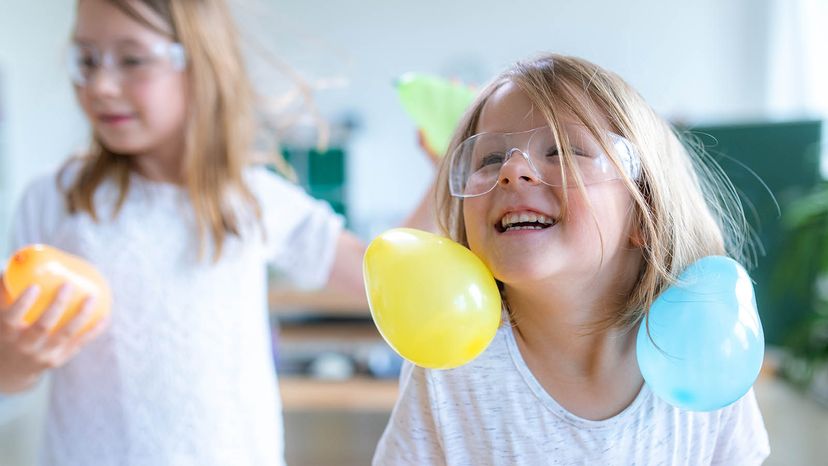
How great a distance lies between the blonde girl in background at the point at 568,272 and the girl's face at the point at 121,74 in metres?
0.54

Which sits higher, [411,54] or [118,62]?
[118,62]

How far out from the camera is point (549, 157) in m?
0.70

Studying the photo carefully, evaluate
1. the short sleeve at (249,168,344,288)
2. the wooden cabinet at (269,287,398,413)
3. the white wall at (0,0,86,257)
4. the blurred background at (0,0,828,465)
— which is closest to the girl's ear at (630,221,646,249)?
the short sleeve at (249,168,344,288)

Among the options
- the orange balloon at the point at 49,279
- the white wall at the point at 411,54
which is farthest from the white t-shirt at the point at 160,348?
the white wall at the point at 411,54

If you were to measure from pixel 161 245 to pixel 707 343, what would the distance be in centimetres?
83

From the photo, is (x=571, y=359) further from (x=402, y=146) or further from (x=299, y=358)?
(x=402, y=146)

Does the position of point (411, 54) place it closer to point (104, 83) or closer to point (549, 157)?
point (104, 83)

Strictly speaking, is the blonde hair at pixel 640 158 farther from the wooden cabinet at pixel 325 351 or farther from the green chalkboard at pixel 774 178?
the wooden cabinet at pixel 325 351

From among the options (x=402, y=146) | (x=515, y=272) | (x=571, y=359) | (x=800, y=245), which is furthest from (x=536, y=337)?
(x=402, y=146)

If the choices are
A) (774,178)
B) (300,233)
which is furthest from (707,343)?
(774,178)

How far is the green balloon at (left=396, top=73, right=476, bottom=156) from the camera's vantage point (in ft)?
3.55

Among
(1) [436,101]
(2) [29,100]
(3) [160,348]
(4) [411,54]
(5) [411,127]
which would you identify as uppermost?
(1) [436,101]

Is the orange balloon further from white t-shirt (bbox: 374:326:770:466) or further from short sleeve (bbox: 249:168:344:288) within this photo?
white t-shirt (bbox: 374:326:770:466)

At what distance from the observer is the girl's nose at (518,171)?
2.22 ft
